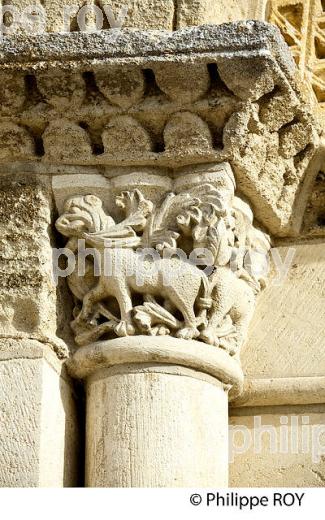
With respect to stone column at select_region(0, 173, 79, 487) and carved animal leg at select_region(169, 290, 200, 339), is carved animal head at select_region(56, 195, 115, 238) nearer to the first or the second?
stone column at select_region(0, 173, 79, 487)

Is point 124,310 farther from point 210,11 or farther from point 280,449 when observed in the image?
point 210,11

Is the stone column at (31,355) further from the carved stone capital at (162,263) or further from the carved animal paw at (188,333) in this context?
the carved animal paw at (188,333)

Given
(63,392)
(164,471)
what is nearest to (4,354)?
(63,392)

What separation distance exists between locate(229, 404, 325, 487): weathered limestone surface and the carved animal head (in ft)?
2.08

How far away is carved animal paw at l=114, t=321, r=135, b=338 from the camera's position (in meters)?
3.70

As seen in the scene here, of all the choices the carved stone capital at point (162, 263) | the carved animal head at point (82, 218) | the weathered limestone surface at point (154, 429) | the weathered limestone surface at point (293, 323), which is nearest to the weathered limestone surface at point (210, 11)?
the carved stone capital at point (162, 263)

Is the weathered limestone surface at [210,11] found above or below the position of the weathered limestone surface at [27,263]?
above

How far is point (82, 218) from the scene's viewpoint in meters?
3.82

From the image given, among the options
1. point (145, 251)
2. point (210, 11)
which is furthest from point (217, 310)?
point (210, 11)

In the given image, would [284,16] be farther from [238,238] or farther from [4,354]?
[4,354]

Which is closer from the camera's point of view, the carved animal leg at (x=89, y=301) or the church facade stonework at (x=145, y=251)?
the church facade stonework at (x=145, y=251)

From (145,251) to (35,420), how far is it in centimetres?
51

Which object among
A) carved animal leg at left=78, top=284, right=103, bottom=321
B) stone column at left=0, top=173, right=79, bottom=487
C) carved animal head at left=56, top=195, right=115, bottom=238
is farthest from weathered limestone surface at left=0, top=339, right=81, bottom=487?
carved animal head at left=56, top=195, right=115, bottom=238

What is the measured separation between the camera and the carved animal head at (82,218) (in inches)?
150
